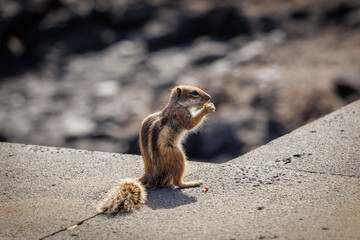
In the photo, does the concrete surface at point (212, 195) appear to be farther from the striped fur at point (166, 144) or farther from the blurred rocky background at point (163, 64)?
the blurred rocky background at point (163, 64)

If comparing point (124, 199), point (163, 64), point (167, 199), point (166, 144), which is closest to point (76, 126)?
point (163, 64)

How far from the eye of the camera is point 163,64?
1953cm

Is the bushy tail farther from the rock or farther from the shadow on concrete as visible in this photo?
the rock

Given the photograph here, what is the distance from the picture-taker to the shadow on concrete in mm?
3574

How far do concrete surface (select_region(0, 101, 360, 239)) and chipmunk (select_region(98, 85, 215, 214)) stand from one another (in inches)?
3.7

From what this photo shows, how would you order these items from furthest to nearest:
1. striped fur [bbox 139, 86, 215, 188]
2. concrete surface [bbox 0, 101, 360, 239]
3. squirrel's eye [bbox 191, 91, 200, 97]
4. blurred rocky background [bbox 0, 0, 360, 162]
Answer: blurred rocky background [bbox 0, 0, 360, 162] < squirrel's eye [bbox 191, 91, 200, 97] < striped fur [bbox 139, 86, 215, 188] < concrete surface [bbox 0, 101, 360, 239]

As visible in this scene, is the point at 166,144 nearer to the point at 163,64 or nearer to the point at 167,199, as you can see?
the point at 167,199

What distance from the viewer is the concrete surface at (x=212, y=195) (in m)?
3.16

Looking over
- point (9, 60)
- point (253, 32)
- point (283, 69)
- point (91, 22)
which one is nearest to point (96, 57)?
point (91, 22)

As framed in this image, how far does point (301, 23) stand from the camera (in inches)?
757

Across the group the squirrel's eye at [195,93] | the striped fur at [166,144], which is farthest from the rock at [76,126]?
the striped fur at [166,144]

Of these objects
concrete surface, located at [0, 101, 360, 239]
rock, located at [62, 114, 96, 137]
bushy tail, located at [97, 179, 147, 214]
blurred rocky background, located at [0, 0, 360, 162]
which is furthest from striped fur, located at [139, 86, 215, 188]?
rock, located at [62, 114, 96, 137]

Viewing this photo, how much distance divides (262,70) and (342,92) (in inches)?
172

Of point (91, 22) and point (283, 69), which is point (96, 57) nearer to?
point (91, 22)
